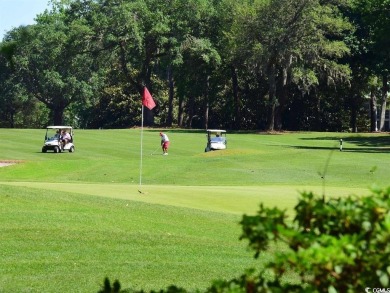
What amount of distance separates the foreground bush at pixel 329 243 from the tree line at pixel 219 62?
6333 cm

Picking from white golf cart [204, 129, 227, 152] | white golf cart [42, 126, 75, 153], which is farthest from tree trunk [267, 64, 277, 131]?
white golf cart [42, 126, 75, 153]

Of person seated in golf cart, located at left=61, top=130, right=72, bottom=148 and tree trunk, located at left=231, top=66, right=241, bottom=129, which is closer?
person seated in golf cart, located at left=61, top=130, right=72, bottom=148

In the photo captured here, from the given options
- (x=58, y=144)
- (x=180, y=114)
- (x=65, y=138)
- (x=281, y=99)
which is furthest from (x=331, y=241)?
(x=180, y=114)

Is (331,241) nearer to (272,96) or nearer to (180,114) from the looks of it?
(272,96)

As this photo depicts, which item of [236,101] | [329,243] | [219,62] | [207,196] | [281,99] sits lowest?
[207,196]

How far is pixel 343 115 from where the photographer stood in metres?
93.8

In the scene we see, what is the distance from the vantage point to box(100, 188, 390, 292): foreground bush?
4133mm

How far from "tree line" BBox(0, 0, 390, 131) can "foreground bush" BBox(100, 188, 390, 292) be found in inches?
2493

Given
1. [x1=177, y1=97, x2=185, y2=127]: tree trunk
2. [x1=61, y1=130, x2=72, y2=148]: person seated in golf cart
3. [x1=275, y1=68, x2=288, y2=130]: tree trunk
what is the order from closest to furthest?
1. [x1=61, y1=130, x2=72, y2=148]: person seated in golf cart
2. [x1=275, y1=68, x2=288, y2=130]: tree trunk
3. [x1=177, y1=97, x2=185, y2=127]: tree trunk

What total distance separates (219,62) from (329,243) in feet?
259

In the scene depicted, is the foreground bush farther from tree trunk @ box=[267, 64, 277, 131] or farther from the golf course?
tree trunk @ box=[267, 64, 277, 131]

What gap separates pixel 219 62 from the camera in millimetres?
82625

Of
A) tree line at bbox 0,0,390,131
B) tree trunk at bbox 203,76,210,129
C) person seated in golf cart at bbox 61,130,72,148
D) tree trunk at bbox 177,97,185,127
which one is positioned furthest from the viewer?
tree trunk at bbox 177,97,185,127

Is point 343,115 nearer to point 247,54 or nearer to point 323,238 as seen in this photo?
point 247,54
